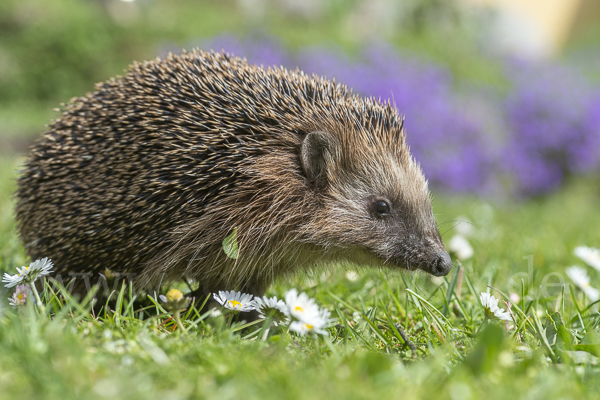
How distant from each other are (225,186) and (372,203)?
88cm

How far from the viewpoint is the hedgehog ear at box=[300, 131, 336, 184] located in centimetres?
319

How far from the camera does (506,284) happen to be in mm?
3883

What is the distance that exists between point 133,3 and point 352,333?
1211 cm

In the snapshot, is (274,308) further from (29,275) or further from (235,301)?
(29,275)

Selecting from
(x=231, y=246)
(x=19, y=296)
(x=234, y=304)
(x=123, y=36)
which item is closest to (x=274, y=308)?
(x=234, y=304)

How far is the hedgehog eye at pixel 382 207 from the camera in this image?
3.25 meters

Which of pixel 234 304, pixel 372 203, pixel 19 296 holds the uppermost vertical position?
pixel 372 203

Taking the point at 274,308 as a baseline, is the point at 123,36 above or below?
above

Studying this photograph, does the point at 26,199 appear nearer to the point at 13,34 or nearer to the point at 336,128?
the point at 336,128

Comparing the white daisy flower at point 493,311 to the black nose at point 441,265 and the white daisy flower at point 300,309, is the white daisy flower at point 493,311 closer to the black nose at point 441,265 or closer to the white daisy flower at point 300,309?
the black nose at point 441,265

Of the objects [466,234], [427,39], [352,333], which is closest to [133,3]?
[427,39]

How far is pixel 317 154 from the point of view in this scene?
325 centimetres

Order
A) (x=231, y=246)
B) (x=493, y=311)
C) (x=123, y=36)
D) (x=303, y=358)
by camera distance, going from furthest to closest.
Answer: (x=123, y=36) → (x=231, y=246) → (x=493, y=311) → (x=303, y=358)

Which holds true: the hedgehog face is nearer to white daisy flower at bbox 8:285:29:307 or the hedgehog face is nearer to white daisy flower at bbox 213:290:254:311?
white daisy flower at bbox 213:290:254:311
